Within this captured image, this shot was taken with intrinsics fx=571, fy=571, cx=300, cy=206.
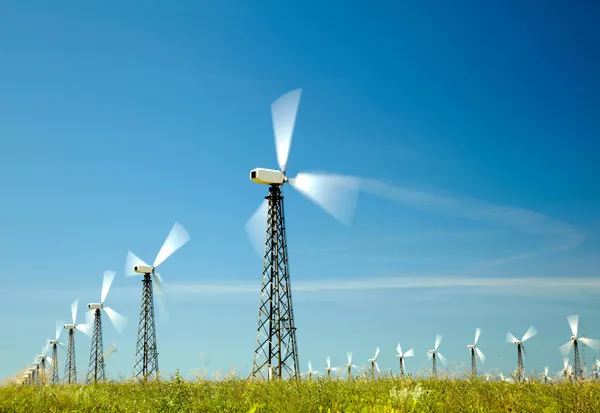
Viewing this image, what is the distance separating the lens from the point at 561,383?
14.8 meters

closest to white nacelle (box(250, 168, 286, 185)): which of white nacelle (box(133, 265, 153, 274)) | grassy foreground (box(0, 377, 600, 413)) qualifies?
grassy foreground (box(0, 377, 600, 413))

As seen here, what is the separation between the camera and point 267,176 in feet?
89.9

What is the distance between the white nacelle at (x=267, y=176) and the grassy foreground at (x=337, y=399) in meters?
13.4

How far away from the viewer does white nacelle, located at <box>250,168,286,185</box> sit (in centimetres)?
2723

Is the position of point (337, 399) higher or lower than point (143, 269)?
lower

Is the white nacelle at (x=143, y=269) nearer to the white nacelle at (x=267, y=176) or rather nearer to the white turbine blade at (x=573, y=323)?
the white nacelle at (x=267, y=176)

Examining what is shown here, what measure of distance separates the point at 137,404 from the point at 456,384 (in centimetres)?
805

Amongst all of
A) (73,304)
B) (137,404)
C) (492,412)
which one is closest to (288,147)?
(137,404)

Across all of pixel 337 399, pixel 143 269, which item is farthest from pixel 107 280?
pixel 337 399

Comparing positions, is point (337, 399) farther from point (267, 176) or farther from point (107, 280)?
point (107, 280)

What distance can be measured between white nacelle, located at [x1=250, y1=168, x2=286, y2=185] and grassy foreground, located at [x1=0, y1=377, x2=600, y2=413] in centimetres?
1340

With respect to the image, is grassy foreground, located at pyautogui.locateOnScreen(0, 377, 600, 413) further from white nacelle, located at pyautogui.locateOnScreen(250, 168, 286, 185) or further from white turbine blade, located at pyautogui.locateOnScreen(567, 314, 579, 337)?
white turbine blade, located at pyautogui.locateOnScreen(567, 314, 579, 337)

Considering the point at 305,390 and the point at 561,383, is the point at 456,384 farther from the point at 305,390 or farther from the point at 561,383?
the point at 305,390

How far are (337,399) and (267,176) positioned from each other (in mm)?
16479
